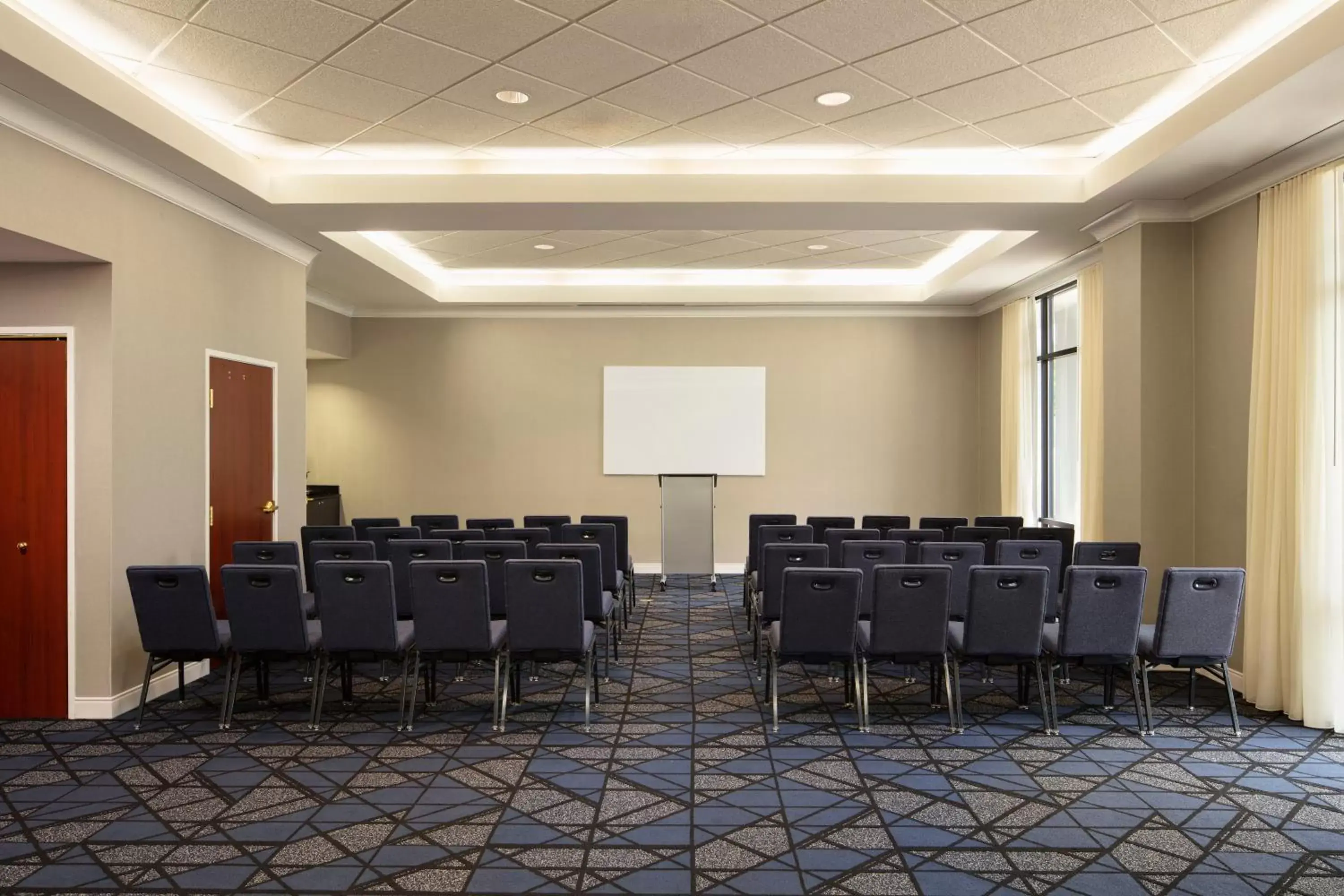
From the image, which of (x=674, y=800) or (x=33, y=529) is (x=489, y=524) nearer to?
(x=33, y=529)

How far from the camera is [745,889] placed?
10.5ft

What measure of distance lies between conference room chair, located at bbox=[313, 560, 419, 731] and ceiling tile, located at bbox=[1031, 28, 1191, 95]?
4771 millimetres

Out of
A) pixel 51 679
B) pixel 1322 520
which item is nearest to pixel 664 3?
pixel 1322 520

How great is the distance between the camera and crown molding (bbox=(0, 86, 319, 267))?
184 inches

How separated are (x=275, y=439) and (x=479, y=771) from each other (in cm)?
445

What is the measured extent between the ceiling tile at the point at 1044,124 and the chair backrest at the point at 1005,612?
3007 millimetres

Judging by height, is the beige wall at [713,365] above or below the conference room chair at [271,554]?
above

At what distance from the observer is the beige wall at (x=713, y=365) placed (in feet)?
39.5

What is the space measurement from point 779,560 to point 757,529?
2098 mm

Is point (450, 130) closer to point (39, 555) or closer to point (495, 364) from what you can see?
point (39, 555)

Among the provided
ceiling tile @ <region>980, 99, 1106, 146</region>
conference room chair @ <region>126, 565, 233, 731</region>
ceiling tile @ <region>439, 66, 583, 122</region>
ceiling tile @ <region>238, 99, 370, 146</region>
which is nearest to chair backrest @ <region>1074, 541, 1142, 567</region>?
ceiling tile @ <region>980, 99, 1106, 146</region>

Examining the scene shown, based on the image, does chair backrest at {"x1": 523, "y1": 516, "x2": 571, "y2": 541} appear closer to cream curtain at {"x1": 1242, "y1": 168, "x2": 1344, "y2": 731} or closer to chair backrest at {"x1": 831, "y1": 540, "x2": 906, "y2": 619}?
chair backrest at {"x1": 831, "y1": 540, "x2": 906, "y2": 619}

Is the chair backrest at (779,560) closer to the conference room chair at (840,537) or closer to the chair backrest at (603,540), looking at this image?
the conference room chair at (840,537)

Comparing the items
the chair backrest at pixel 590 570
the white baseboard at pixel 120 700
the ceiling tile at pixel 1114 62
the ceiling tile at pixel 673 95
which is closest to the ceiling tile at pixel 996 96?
the ceiling tile at pixel 1114 62
